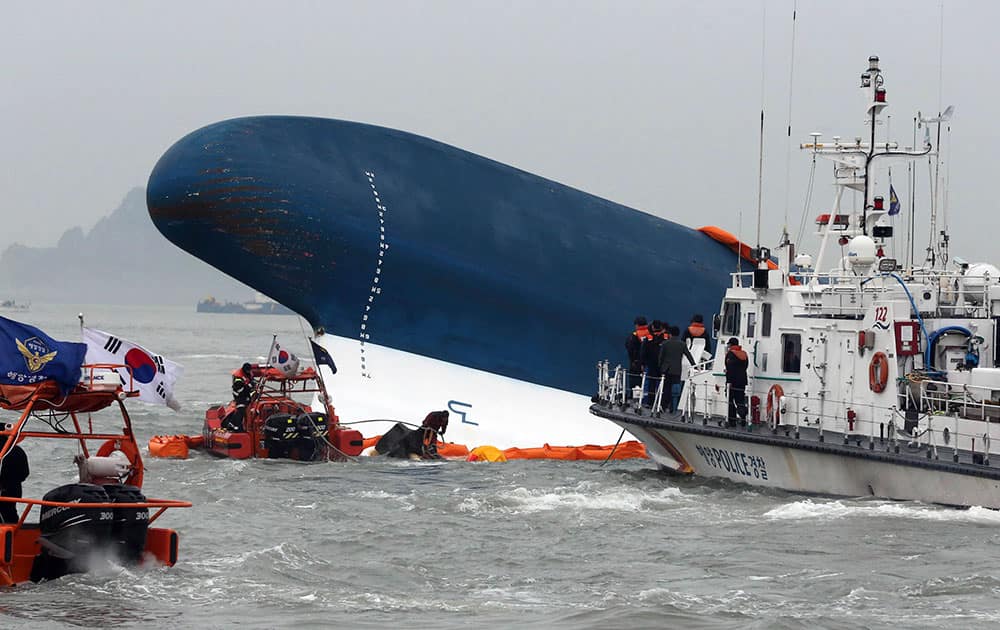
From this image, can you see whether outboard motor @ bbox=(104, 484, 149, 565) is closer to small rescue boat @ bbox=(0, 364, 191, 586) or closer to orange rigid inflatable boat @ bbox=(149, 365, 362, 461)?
small rescue boat @ bbox=(0, 364, 191, 586)

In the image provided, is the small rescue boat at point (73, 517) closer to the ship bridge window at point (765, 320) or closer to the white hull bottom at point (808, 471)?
the white hull bottom at point (808, 471)

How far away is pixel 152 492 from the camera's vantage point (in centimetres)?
2106

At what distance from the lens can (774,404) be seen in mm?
20953

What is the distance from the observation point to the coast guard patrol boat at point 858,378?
60.1ft

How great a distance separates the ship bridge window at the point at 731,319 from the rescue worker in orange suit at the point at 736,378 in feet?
3.54

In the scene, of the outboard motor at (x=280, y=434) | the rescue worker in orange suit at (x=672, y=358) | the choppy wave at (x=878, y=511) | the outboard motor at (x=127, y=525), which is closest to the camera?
the outboard motor at (x=127, y=525)

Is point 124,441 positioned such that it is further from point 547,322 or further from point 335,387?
point 547,322

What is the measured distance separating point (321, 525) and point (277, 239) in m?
9.59

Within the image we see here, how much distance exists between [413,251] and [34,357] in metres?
14.6

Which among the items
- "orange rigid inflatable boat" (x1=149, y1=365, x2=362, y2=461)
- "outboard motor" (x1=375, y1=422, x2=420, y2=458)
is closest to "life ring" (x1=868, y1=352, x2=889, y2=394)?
"outboard motor" (x1=375, y1=422, x2=420, y2=458)

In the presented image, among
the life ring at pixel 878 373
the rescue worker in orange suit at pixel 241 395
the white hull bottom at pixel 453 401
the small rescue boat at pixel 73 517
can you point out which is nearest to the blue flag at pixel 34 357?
the small rescue boat at pixel 73 517

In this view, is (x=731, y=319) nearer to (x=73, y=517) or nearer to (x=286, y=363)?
(x=286, y=363)

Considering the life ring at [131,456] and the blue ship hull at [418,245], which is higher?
the blue ship hull at [418,245]

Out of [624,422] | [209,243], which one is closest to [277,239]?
[209,243]
